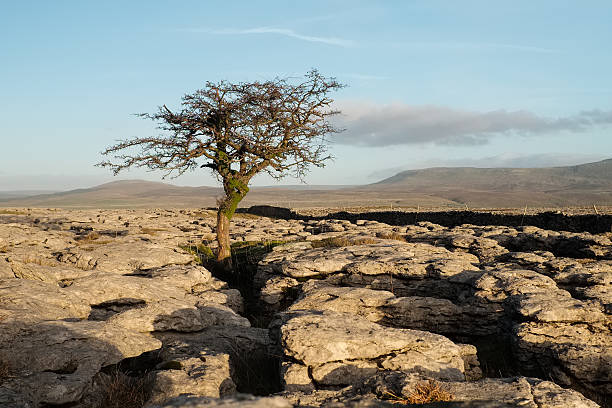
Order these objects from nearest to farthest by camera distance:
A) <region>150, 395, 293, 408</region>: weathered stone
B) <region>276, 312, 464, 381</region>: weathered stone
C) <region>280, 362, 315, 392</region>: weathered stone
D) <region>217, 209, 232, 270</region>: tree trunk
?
<region>150, 395, 293, 408</region>: weathered stone < <region>280, 362, 315, 392</region>: weathered stone < <region>276, 312, 464, 381</region>: weathered stone < <region>217, 209, 232, 270</region>: tree trunk

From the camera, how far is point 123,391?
7258mm

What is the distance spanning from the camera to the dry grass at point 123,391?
7.11 metres

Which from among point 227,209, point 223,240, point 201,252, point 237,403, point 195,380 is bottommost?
point 201,252

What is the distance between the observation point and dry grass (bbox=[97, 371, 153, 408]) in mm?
7105

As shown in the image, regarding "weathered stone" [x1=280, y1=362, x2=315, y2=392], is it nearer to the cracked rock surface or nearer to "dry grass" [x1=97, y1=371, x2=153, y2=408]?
the cracked rock surface

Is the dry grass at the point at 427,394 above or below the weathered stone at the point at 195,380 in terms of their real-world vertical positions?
above

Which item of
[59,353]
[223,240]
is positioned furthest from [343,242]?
[59,353]

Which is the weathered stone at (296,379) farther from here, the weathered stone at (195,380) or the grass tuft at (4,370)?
the grass tuft at (4,370)

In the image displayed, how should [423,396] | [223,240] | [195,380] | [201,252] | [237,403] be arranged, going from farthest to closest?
[201,252] → [223,240] → [195,380] → [423,396] → [237,403]

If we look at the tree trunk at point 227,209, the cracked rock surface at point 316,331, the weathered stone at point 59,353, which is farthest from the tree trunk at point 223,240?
the weathered stone at point 59,353

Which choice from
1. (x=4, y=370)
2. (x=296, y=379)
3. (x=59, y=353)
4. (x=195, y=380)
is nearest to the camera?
(x=4, y=370)

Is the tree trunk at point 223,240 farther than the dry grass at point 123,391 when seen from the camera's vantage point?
Yes

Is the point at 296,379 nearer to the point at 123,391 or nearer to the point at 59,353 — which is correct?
the point at 123,391

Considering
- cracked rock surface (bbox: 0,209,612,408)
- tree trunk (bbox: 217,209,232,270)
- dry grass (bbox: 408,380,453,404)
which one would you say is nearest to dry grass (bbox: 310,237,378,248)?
cracked rock surface (bbox: 0,209,612,408)
